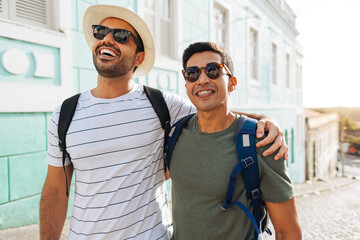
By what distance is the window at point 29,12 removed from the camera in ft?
9.89

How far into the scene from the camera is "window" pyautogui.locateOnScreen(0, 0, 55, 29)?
3016 millimetres

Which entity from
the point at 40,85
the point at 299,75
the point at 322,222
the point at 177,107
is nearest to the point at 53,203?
the point at 177,107

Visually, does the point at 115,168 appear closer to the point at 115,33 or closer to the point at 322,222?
the point at 115,33

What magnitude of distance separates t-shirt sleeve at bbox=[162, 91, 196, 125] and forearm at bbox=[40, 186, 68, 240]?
3.16 feet

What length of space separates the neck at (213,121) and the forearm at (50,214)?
3.58ft

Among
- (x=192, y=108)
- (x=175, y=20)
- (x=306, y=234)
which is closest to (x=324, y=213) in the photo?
(x=306, y=234)

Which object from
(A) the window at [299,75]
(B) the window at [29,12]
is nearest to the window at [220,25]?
(B) the window at [29,12]

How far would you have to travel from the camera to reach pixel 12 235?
110 inches

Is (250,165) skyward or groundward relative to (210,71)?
groundward

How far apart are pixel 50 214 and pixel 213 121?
1251 millimetres

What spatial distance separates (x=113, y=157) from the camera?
5.41 ft

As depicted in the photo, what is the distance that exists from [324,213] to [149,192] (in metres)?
7.91

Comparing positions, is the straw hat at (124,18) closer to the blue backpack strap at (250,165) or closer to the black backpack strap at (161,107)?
the black backpack strap at (161,107)

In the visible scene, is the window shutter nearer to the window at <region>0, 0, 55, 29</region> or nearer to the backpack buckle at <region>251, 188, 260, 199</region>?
the window at <region>0, 0, 55, 29</region>
